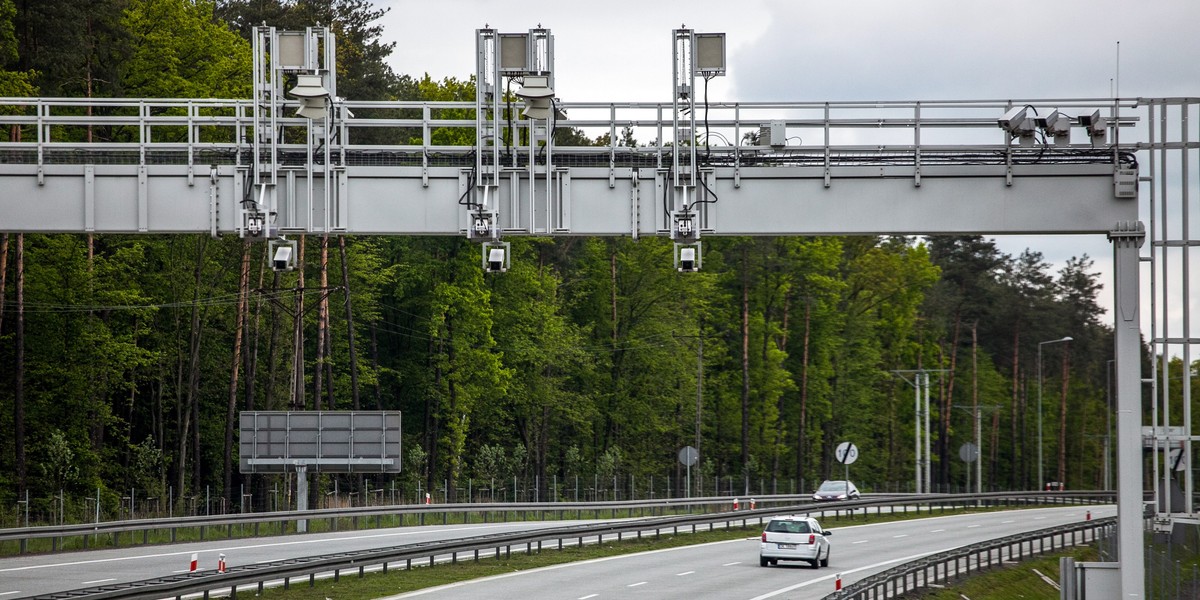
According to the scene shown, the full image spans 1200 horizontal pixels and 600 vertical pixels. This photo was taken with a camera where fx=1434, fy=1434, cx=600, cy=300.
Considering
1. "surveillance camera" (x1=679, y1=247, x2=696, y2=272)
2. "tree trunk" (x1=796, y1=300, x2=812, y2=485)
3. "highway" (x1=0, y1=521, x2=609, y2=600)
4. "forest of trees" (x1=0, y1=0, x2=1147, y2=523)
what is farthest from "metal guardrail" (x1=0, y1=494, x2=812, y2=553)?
"tree trunk" (x1=796, y1=300, x2=812, y2=485)

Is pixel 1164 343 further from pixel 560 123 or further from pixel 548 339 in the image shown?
pixel 548 339

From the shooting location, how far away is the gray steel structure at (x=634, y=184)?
2286cm

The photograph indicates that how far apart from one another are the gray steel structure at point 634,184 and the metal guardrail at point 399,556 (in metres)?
5.75

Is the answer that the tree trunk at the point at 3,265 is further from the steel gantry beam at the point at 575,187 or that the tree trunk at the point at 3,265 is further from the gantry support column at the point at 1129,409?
the gantry support column at the point at 1129,409

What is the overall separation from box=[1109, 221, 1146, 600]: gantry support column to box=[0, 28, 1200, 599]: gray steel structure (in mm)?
31

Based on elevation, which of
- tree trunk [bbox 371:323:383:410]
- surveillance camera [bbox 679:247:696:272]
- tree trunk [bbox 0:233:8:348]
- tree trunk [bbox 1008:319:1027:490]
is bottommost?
tree trunk [bbox 1008:319:1027:490]

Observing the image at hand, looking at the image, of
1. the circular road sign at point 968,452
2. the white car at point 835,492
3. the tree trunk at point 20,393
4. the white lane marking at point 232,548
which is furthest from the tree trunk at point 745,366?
the tree trunk at point 20,393

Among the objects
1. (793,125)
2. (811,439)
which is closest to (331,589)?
(793,125)

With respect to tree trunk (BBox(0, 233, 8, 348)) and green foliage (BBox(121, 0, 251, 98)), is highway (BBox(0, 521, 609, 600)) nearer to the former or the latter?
tree trunk (BBox(0, 233, 8, 348))

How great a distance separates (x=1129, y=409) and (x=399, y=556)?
51.7ft

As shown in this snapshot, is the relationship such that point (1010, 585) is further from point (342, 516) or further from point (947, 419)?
point (947, 419)

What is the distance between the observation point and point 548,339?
71562 millimetres

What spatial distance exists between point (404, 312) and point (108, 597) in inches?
1952

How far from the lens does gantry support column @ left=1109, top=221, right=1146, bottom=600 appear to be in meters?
22.4
